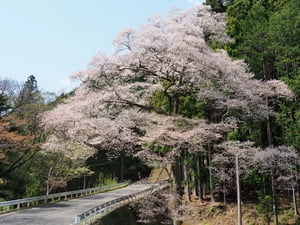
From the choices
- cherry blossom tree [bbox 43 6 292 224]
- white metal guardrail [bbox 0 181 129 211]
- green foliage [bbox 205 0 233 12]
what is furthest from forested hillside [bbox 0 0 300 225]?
green foliage [bbox 205 0 233 12]

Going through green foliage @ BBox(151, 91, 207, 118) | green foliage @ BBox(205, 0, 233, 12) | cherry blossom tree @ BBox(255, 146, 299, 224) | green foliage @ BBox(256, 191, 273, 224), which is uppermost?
green foliage @ BBox(205, 0, 233, 12)

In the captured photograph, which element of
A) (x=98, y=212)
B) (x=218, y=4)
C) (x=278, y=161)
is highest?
(x=218, y=4)

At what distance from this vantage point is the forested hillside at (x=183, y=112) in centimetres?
1345

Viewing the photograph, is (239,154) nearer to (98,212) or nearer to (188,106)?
(188,106)

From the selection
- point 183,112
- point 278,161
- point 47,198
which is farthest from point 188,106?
point 47,198

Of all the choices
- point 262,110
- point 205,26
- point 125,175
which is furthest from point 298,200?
point 125,175

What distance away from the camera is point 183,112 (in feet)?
59.3

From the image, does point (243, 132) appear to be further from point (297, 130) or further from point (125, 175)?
point (125, 175)

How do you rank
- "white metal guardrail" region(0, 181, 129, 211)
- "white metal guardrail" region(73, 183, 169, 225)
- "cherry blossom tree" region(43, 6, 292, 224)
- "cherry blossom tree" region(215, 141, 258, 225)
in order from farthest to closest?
"cherry blossom tree" region(215, 141, 258, 225)
"white metal guardrail" region(0, 181, 129, 211)
"cherry blossom tree" region(43, 6, 292, 224)
"white metal guardrail" region(73, 183, 169, 225)

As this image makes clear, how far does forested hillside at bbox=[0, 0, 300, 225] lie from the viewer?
13.5m

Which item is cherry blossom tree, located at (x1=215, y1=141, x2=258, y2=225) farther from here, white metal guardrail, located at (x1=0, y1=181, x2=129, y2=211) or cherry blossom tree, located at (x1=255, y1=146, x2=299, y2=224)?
white metal guardrail, located at (x1=0, y1=181, x2=129, y2=211)

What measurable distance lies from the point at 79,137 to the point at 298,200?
14.5 metres

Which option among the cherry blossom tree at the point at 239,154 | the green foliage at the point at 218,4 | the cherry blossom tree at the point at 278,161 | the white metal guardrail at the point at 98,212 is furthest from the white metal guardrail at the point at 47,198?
the green foliage at the point at 218,4

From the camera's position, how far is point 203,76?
13.8m
